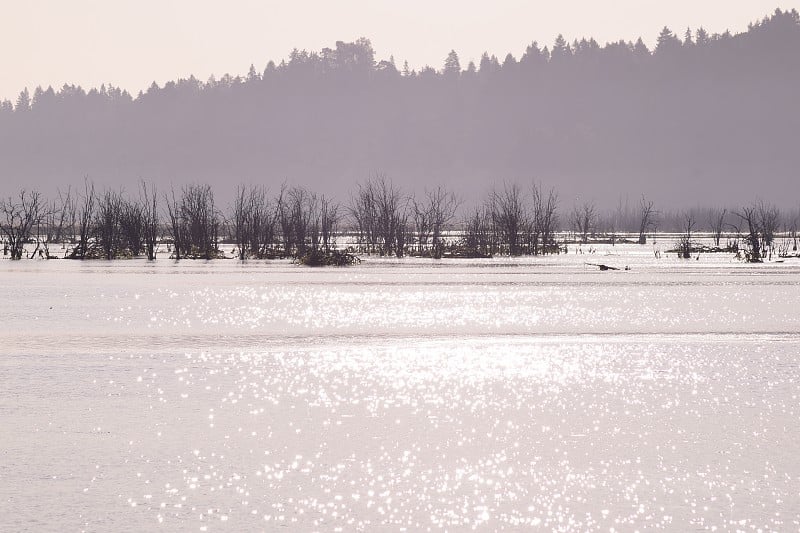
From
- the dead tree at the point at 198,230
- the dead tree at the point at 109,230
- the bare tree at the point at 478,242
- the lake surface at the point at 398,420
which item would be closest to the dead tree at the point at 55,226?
the dead tree at the point at 109,230

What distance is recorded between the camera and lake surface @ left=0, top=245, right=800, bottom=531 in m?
5.28

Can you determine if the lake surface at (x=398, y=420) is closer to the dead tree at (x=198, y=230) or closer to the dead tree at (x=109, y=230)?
the dead tree at (x=109, y=230)

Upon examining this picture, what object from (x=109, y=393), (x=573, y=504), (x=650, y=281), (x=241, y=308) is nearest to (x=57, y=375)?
(x=109, y=393)

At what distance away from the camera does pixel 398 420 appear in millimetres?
7449

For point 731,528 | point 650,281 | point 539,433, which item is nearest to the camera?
point 731,528

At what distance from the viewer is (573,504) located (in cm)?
536

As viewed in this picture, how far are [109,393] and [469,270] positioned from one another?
74.7 ft

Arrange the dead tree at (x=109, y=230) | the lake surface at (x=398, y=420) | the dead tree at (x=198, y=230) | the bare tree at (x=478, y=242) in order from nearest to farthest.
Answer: the lake surface at (x=398, y=420) < the dead tree at (x=109, y=230) < the dead tree at (x=198, y=230) < the bare tree at (x=478, y=242)

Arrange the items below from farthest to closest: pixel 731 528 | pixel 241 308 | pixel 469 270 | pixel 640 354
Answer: pixel 469 270 < pixel 241 308 < pixel 640 354 < pixel 731 528

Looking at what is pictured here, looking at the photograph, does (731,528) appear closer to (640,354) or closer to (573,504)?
(573,504)

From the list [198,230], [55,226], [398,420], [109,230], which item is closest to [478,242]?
[198,230]

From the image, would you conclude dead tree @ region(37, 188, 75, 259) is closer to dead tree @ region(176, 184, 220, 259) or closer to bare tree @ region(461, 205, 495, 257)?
dead tree @ region(176, 184, 220, 259)

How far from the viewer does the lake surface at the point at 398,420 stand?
528 centimetres

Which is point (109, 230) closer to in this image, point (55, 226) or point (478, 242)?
point (478, 242)
